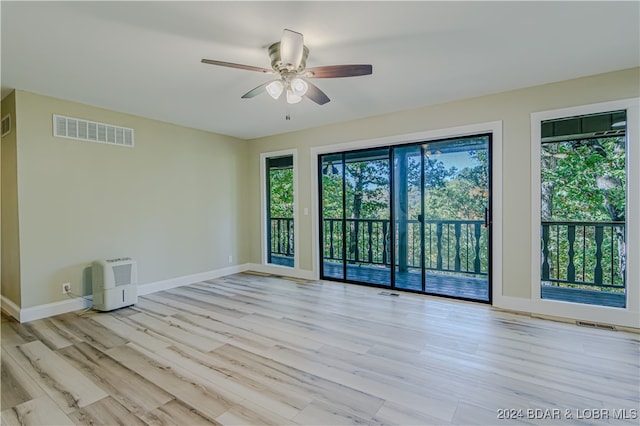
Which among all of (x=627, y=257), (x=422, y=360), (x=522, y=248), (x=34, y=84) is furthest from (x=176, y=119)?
(x=627, y=257)

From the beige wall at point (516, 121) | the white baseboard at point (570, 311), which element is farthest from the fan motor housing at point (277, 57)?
the white baseboard at point (570, 311)

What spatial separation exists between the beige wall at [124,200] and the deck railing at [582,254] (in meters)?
4.82

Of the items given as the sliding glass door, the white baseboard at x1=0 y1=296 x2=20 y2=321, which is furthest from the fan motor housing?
the white baseboard at x1=0 y1=296 x2=20 y2=321

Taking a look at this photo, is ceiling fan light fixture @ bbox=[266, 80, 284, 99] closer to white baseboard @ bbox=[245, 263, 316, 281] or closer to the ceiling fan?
the ceiling fan

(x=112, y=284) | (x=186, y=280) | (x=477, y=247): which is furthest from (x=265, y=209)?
(x=477, y=247)

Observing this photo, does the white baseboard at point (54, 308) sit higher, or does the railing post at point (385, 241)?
the railing post at point (385, 241)

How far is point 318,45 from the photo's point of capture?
2469 millimetres

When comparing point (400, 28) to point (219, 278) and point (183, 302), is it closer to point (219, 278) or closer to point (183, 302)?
point (183, 302)

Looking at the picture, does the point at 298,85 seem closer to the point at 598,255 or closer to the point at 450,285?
the point at 450,285

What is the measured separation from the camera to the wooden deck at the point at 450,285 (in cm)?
354

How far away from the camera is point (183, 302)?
13.1ft

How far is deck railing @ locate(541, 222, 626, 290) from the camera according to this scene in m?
3.45

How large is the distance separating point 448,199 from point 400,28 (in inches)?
97.5

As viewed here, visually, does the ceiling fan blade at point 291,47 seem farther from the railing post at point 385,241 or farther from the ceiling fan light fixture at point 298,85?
the railing post at point 385,241
